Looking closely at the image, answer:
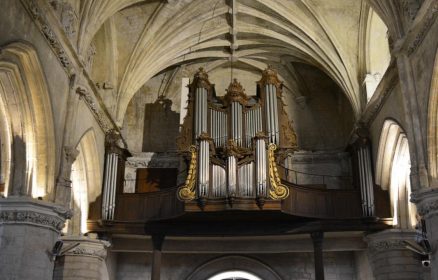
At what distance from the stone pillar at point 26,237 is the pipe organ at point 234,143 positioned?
4.05 m

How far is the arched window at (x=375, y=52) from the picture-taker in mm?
16594

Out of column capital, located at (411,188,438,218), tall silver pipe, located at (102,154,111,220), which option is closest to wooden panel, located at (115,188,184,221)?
tall silver pipe, located at (102,154,111,220)

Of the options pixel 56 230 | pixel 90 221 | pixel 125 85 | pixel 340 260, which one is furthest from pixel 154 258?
pixel 340 260

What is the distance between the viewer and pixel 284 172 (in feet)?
55.2

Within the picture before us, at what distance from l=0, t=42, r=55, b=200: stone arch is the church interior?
1.2 inches

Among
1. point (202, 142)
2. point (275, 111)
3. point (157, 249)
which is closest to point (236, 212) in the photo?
point (202, 142)

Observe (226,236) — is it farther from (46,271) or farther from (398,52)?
(398,52)

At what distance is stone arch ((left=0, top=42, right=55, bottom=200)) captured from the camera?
11.5 m

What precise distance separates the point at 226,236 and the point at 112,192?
12.0ft

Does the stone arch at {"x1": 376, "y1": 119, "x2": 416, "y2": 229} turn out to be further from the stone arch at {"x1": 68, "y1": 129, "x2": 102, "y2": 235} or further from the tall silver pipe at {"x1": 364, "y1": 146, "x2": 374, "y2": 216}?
the stone arch at {"x1": 68, "y1": 129, "x2": 102, "y2": 235}

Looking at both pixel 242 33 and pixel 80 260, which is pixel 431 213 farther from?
pixel 242 33

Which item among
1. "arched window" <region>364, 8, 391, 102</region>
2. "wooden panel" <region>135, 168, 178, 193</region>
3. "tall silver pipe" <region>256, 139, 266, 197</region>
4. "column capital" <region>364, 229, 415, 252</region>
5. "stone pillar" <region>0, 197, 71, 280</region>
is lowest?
"stone pillar" <region>0, 197, 71, 280</region>

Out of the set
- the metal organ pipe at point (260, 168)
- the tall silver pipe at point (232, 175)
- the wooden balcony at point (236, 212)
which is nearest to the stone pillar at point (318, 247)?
the wooden balcony at point (236, 212)

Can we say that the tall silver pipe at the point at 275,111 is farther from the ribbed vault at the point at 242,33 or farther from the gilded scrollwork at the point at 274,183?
the ribbed vault at the point at 242,33
